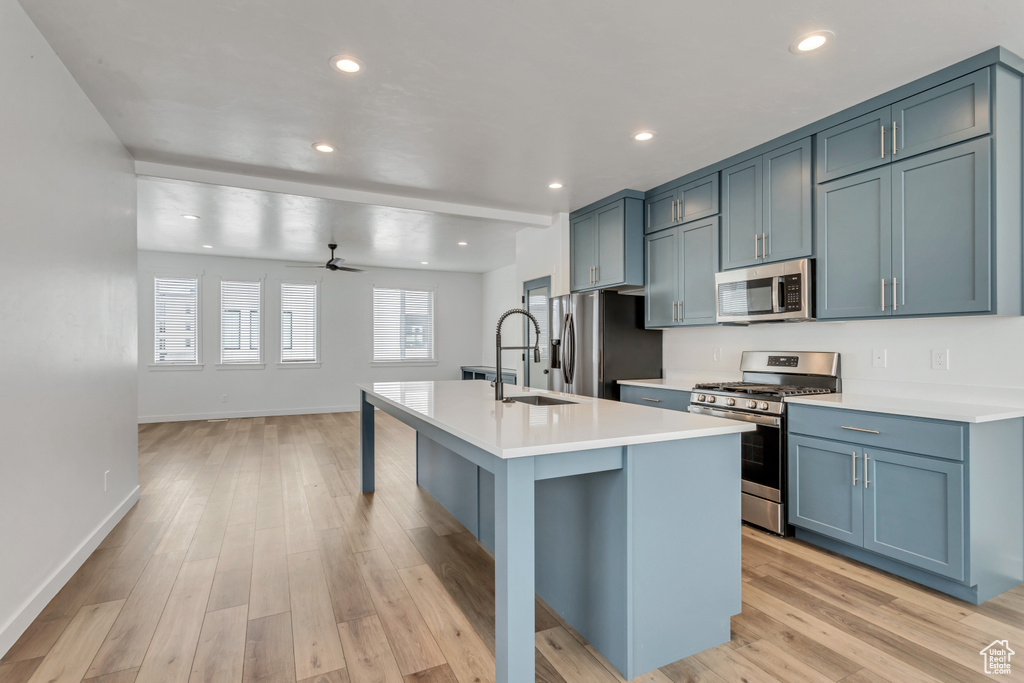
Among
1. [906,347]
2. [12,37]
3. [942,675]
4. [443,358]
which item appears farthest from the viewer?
[443,358]

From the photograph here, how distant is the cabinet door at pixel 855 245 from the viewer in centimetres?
274

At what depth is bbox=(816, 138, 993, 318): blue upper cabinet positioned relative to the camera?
2.38m

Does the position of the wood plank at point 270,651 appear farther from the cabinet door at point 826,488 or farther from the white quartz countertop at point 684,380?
the white quartz countertop at point 684,380

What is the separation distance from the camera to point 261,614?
7.19ft

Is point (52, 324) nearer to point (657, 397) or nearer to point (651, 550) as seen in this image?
point (651, 550)

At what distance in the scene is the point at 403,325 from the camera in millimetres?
9008

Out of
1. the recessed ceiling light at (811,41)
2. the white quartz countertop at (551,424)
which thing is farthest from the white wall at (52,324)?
the recessed ceiling light at (811,41)

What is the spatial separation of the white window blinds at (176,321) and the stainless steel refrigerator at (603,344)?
577cm

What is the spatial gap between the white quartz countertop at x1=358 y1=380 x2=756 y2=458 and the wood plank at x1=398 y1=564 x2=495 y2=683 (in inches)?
32.0

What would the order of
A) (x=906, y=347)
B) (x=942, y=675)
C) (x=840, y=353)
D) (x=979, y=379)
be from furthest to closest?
(x=840, y=353), (x=906, y=347), (x=979, y=379), (x=942, y=675)

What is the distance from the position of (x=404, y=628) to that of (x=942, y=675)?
6.31 ft

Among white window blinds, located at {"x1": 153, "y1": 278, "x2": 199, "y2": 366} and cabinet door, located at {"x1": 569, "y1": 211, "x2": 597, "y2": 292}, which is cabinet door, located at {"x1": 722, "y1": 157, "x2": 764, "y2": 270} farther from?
white window blinds, located at {"x1": 153, "y1": 278, "x2": 199, "y2": 366}

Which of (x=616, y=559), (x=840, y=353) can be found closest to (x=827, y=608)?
(x=616, y=559)

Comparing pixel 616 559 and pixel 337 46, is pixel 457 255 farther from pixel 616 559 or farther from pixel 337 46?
pixel 616 559
